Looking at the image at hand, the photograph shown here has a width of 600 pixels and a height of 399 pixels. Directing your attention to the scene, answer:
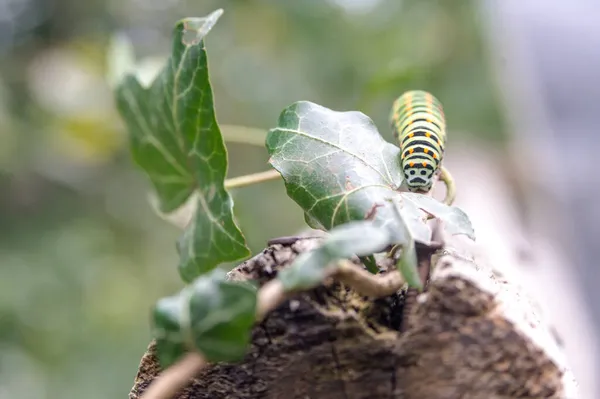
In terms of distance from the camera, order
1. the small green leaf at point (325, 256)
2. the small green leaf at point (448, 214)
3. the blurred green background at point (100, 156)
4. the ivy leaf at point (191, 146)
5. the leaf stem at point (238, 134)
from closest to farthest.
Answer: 1. the small green leaf at point (325, 256)
2. the small green leaf at point (448, 214)
3. the ivy leaf at point (191, 146)
4. the leaf stem at point (238, 134)
5. the blurred green background at point (100, 156)

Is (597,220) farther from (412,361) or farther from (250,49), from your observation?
(412,361)

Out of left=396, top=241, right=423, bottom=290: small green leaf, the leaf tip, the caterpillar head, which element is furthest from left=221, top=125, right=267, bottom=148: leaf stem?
left=396, top=241, right=423, bottom=290: small green leaf

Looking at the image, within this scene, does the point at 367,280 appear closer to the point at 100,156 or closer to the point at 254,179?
the point at 254,179

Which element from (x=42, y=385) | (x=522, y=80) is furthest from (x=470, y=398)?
(x=522, y=80)

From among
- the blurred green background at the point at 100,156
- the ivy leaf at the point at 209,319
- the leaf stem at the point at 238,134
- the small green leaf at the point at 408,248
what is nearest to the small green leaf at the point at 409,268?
the small green leaf at the point at 408,248

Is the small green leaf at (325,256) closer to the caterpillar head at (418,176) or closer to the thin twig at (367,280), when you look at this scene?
the thin twig at (367,280)

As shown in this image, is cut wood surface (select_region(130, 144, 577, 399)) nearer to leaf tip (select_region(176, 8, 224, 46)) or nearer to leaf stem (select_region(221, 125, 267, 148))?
leaf tip (select_region(176, 8, 224, 46))
